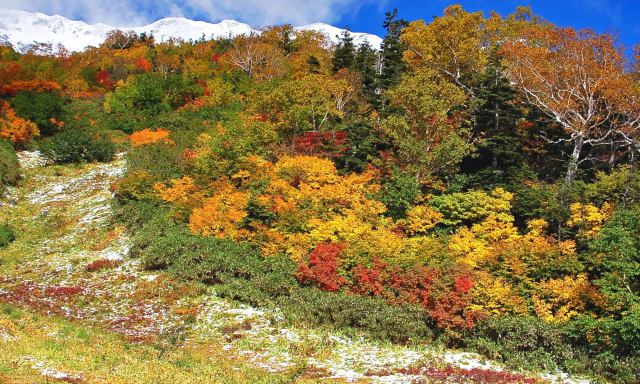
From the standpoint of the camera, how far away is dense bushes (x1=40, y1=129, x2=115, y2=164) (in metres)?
46.2

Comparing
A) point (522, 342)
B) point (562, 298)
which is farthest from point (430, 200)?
point (522, 342)

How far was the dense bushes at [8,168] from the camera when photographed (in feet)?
130

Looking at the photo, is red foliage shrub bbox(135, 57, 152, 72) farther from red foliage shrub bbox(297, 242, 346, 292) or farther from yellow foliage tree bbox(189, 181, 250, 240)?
red foliage shrub bbox(297, 242, 346, 292)

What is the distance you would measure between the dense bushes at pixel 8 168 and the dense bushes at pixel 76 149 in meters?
3.60

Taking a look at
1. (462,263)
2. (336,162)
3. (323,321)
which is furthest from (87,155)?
(462,263)

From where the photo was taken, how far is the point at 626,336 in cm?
1487

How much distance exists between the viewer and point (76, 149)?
153ft

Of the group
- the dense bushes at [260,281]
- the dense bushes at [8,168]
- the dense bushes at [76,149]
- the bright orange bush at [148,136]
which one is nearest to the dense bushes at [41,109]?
the dense bushes at [76,149]

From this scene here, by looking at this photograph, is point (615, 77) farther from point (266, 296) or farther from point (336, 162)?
point (266, 296)

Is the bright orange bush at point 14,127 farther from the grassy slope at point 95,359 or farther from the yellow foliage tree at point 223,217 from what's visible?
the grassy slope at point 95,359

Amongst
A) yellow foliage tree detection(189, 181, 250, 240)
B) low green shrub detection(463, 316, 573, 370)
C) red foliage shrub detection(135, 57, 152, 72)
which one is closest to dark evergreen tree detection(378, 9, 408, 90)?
yellow foliage tree detection(189, 181, 250, 240)

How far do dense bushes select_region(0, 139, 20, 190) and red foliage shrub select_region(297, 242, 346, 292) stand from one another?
→ 2950 centimetres

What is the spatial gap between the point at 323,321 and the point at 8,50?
8058 cm

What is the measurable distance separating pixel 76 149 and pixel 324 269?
117 ft
